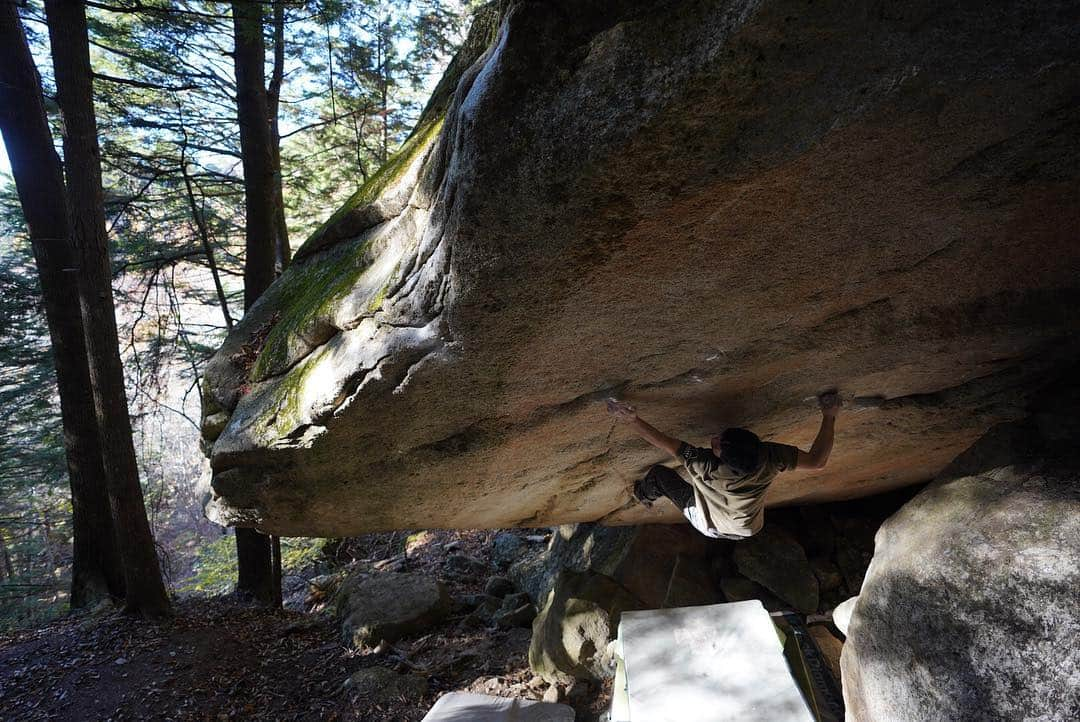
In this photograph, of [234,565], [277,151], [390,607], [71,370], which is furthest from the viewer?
[234,565]

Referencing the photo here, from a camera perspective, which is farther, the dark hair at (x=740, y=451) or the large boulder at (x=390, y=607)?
the large boulder at (x=390, y=607)

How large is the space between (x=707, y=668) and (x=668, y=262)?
297 centimetres

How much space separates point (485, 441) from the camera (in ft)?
15.0

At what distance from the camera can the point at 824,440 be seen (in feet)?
14.5

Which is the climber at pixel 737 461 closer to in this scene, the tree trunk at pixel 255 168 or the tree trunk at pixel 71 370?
the tree trunk at pixel 255 168

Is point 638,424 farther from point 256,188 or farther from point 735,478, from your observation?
point 256,188

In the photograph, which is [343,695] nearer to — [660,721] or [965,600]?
[660,721]

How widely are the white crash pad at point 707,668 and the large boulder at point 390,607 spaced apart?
4.75m

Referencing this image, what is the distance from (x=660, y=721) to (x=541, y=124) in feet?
11.9

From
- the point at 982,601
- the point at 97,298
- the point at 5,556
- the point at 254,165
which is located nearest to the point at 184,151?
the point at 254,165

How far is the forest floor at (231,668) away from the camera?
6.38m

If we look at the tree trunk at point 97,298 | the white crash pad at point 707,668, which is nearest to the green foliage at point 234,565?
the tree trunk at point 97,298

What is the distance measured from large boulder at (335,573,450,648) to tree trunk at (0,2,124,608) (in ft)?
13.8

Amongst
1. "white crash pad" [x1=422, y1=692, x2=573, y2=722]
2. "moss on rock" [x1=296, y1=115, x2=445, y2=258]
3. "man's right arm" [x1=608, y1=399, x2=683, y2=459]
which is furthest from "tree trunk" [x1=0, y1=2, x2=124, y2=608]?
"man's right arm" [x1=608, y1=399, x2=683, y2=459]
